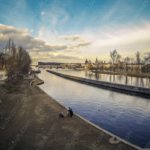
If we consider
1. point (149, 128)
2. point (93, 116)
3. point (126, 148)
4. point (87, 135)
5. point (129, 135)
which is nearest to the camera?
point (126, 148)

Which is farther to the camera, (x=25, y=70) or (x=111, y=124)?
(x=25, y=70)

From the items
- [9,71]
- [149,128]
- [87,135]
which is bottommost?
[149,128]

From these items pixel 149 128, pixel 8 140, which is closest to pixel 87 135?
pixel 8 140

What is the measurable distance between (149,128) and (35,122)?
42.7 ft

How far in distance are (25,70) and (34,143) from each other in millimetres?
96000

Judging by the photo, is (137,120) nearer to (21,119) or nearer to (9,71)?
(21,119)

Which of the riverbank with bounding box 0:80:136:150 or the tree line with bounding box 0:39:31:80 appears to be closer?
the riverbank with bounding box 0:80:136:150

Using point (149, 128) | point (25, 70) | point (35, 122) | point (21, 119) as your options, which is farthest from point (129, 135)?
point (25, 70)

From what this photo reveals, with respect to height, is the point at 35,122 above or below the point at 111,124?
above

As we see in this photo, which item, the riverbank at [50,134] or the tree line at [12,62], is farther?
the tree line at [12,62]

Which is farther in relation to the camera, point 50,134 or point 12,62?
point 12,62

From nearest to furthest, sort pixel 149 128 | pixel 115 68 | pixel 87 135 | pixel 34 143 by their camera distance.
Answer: pixel 34 143 → pixel 87 135 → pixel 149 128 → pixel 115 68

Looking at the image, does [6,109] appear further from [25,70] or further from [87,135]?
[25,70]

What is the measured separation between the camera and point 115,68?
7579 inches
